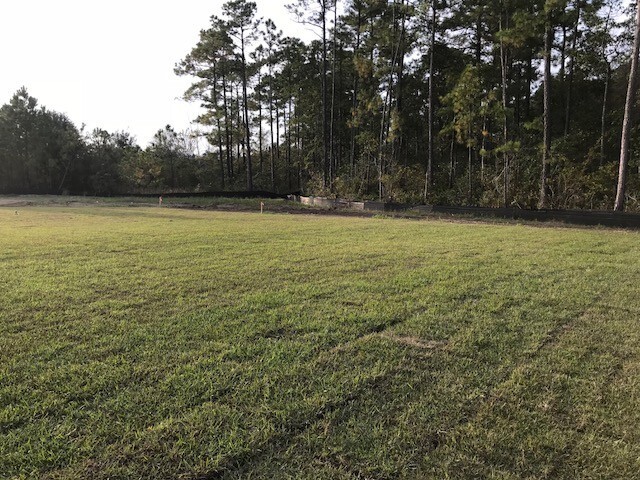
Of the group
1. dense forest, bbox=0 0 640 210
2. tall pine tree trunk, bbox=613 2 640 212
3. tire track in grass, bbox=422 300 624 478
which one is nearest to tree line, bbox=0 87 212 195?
dense forest, bbox=0 0 640 210

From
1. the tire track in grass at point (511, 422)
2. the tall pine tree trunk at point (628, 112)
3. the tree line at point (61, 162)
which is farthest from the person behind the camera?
the tree line at point (61, 162)

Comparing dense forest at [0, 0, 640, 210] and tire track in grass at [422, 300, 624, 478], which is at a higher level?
dense forest at [0, 0, 640, 210]

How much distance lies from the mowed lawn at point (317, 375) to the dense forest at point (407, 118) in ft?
45.7

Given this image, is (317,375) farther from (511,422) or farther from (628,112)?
(628,112)

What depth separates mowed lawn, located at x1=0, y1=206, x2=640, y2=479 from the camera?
5.58 ft

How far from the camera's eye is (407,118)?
107ft

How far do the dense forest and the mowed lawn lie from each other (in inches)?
549

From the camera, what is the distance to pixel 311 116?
34938 mm

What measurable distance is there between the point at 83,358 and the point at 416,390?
215 cm

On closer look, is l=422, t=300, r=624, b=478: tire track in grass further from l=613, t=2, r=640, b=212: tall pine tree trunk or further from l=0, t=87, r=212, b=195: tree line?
l=0, t=87, r=212, b=195: tree line

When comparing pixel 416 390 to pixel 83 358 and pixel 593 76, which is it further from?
pixel 593 76

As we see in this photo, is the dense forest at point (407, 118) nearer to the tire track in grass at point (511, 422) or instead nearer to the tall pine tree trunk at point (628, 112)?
the tall pine tree trunk at point (628, 112)

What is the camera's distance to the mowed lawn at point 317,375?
1702 mm

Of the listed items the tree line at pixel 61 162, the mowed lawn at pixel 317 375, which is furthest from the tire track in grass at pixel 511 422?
the tree line at pixel 61 162
